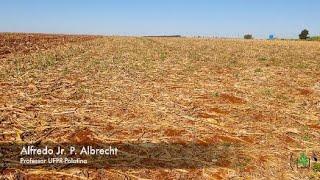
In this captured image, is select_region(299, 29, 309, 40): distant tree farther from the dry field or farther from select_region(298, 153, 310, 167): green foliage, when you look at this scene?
select_region(298, 153, 310, 167): green foliage

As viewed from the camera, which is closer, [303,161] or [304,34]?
[303,161]

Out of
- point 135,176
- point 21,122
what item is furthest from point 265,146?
point 21,122

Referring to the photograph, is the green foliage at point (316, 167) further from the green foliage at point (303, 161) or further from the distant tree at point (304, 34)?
the distant tree at point (304, 34)

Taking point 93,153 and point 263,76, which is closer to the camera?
point 93,153

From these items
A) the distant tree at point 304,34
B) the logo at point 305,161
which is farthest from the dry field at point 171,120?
the distant tree at point 304,34

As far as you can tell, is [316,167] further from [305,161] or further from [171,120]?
[171,120]

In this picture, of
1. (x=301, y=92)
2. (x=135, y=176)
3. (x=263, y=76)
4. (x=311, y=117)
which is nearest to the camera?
(x=135, y=176)

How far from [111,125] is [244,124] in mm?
2369

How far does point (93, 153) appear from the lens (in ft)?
18.5

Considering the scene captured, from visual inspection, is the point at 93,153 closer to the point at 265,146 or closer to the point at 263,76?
the point at 265,146

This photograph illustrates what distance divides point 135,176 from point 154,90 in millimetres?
5361

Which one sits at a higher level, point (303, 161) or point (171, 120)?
point (171, 120)

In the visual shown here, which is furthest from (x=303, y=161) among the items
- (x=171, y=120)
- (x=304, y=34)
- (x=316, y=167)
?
(x=304, y=34)

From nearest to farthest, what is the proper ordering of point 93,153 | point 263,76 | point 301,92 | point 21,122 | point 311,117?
1. point 93,153
2. point 21,122
3. point 311,117
4. point 301,92
5. point 263,76
